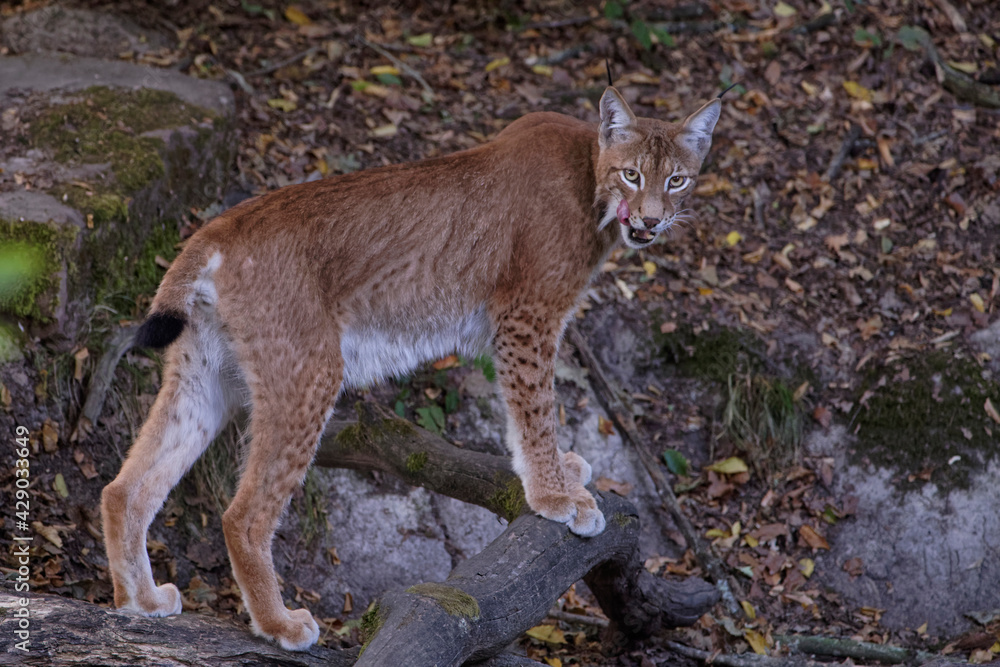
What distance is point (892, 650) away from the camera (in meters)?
5.62

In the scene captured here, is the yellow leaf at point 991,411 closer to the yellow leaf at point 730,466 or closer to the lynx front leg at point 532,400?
the yellow leaf at point 730,466

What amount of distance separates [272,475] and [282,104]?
15.3ft

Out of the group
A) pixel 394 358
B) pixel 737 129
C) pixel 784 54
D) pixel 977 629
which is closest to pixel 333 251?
pixel 394 358

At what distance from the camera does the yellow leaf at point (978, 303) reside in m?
7.07

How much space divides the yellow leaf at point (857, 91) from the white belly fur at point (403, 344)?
5.48m

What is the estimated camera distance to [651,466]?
264 inches

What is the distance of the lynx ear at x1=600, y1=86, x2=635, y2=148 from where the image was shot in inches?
180

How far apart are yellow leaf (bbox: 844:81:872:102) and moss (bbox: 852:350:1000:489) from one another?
9.86 feet

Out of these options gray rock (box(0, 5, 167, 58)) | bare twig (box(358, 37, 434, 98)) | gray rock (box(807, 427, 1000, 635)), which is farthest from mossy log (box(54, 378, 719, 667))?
gray rock (box(0, 5, 167, 58))

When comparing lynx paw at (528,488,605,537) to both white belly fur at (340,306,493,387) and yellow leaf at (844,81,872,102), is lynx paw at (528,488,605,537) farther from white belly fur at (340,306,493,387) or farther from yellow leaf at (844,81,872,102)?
yellow leaf at (844,81,872,102)

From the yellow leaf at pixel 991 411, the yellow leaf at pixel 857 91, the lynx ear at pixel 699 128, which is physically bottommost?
the yellow leaf at pixel 991 411

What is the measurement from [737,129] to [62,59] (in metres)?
5.77

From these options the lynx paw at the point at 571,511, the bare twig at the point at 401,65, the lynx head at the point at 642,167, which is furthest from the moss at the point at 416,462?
the bare twig at the point at 401,65

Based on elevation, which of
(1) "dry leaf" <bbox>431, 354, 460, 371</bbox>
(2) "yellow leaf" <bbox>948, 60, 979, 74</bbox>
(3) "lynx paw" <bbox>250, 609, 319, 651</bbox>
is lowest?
(1) "dry leaf" <bbox>431, 354, 460, 371</bbox>
